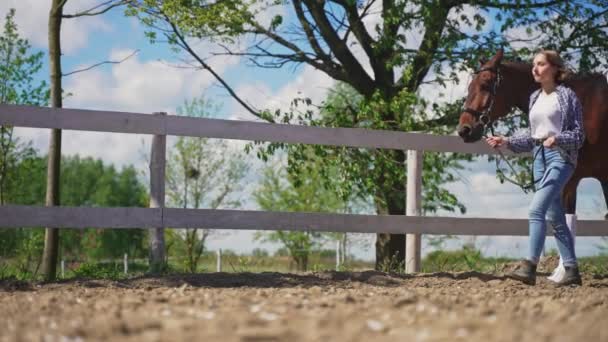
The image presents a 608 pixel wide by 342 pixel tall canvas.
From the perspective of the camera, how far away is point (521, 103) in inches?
288

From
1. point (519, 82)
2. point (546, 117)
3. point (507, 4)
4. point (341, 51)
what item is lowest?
point (546, 117)

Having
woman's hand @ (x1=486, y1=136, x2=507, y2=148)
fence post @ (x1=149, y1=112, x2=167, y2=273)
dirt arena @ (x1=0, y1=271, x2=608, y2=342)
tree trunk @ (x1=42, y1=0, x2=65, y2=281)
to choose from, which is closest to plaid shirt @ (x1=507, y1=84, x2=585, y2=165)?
woman's hand @ (x1=486, y1=136, x2=507, y2=148)

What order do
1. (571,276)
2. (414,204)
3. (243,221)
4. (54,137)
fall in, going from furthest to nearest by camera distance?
(54,137)
(414,204)
(243,221)
(571,276)

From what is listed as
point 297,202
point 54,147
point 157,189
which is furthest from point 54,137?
point 297,202

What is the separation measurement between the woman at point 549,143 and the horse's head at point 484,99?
621 millimetres

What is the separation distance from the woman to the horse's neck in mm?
688

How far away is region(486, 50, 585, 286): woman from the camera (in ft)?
20.5

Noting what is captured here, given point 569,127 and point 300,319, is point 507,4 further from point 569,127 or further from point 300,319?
point 300,319

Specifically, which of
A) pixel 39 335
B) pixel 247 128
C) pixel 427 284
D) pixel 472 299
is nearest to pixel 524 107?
pixel 427 284

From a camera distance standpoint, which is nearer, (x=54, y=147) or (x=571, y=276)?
(x=571, y=276)

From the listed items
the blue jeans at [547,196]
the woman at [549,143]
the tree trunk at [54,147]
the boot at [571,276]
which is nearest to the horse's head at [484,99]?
the woman at [549,143]

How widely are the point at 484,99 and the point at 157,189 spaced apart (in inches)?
131

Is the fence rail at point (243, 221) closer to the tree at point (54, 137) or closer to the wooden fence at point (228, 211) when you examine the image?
the wooden fence at point (228, 211)

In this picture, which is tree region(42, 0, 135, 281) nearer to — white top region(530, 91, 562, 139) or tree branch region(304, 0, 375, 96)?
tree branch region(304, 0, 375, 96)
